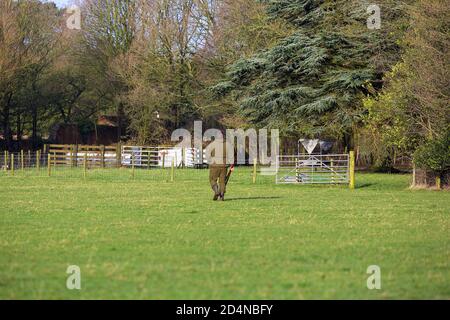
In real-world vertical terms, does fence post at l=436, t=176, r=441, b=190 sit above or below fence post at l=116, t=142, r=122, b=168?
below

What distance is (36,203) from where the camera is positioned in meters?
20.3

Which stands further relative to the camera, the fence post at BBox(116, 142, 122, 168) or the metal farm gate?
the fence post at BBox(116, 142, 122, 168)

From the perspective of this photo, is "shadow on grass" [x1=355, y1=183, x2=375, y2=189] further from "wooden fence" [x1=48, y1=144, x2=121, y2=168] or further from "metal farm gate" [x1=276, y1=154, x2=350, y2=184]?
"wooden fence" [x1=48, y1=144, x2=121, y2=168]

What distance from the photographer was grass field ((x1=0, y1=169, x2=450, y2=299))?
27.8ft

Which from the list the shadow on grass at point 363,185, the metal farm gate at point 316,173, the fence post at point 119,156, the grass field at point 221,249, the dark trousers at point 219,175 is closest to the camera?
the grass field at point 221,249

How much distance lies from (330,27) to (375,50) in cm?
339

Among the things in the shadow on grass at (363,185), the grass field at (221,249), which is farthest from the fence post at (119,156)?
the grass field at (221,249)

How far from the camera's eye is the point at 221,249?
11344 millimetres

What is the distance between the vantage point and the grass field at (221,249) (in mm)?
8461

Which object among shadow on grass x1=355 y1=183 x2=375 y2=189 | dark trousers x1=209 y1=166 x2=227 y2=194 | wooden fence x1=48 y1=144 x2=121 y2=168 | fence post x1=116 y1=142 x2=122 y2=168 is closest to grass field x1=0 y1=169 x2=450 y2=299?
dark trousers x1=209 y1=166 x2=227 y2=194

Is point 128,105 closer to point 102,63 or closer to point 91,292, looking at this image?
point 102,63

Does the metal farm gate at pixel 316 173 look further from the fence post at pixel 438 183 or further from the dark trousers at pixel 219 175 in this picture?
the dark trousers at pixel 219 175

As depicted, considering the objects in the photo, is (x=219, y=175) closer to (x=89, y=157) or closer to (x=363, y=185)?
(x=363, y=185)

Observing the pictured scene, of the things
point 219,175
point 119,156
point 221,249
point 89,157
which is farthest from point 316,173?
point 221,249
